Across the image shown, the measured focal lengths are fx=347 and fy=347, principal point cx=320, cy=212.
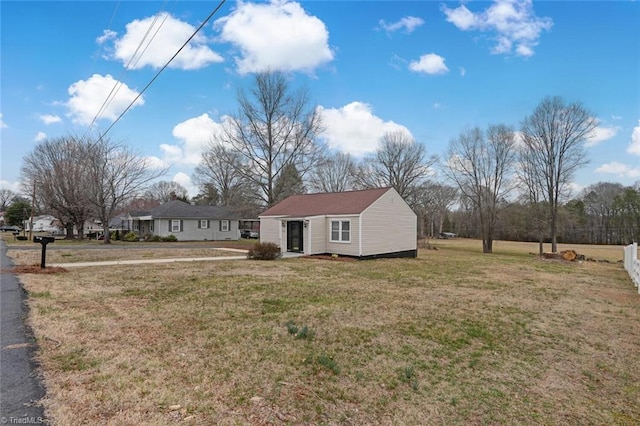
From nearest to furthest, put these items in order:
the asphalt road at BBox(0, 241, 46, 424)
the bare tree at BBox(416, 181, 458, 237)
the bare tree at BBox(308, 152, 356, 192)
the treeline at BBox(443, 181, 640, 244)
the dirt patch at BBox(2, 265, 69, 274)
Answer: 1. the asphalt road at BBox(0, 241, 46, 424)
2. the dirt patch at BBox(2, 265, 69, 274)
3. the bare tree at BBox(416, 181, 458, 237)
4. the bare tree at BBox(308, 152, 356, 192)
5. the treeline at BBox(443, 181, 640, 244)

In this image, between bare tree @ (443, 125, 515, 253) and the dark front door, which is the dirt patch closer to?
the dark front door

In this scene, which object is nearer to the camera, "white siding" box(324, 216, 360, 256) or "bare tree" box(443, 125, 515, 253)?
"white siding" box(324, 216, 360, 256)

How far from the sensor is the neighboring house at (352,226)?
58.2ft

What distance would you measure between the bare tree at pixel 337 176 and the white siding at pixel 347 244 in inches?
858

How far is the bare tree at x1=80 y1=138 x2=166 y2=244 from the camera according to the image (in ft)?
89.2

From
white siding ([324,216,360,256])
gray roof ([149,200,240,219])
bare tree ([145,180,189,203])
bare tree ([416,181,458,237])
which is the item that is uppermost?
bare tree ([145,180,189,203])

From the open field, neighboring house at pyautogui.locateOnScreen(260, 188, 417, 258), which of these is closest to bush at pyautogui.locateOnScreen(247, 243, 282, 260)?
neighboring house at pyautogui.locateOnScreen(260, 188, 417, 258)

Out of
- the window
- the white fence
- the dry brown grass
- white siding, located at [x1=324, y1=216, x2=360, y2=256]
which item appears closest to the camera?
the white fence

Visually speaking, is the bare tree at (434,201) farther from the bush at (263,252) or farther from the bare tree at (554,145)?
the bush at (263,252)

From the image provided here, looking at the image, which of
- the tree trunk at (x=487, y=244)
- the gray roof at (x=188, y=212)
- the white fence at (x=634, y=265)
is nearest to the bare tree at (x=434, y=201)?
the tree trunk at (x=487, y=244)

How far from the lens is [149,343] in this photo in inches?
178

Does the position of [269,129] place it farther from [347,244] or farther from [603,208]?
[603,208]

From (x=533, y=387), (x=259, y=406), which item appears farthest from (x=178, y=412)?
(x=533, y=387)

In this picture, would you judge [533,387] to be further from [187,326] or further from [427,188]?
[427,188]
